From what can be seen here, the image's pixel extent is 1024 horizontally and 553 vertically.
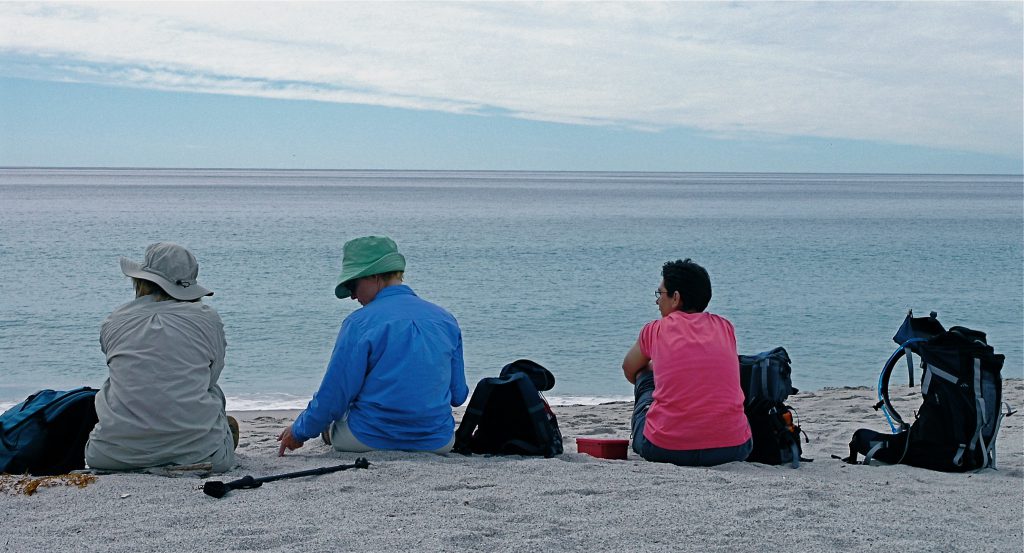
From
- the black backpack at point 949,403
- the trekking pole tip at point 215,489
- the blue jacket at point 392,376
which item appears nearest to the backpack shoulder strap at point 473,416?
the blue jacket at point 392,376

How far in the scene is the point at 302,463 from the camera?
493 cm

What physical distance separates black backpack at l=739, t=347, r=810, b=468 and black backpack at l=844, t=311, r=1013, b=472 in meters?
0.55

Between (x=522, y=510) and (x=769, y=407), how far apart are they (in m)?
2.07

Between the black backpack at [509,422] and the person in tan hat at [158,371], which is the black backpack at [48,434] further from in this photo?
the black backpack at [509,422]

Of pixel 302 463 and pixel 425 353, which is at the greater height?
pixel 425 353

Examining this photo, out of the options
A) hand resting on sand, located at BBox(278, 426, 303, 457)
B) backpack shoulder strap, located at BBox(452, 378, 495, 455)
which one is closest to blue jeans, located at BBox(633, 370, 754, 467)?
backpack shoulder strap, located at BBox(452, 378, 495, 455)

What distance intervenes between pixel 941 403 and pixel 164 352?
4180 mm

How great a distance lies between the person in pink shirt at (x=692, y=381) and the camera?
5.09 meters

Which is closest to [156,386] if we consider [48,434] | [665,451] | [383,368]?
[48,434]

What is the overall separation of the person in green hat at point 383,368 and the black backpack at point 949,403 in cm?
255

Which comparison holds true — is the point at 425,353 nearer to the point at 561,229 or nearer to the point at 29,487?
the point at 29,487

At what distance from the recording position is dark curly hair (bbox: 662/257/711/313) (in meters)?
5.23

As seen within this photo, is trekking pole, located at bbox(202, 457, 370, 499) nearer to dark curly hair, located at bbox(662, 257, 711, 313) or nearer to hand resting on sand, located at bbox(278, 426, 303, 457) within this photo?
hand resting on sand, located at bbox(278, 426, 303, 457)

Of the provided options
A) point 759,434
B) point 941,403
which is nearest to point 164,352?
point 759,434
